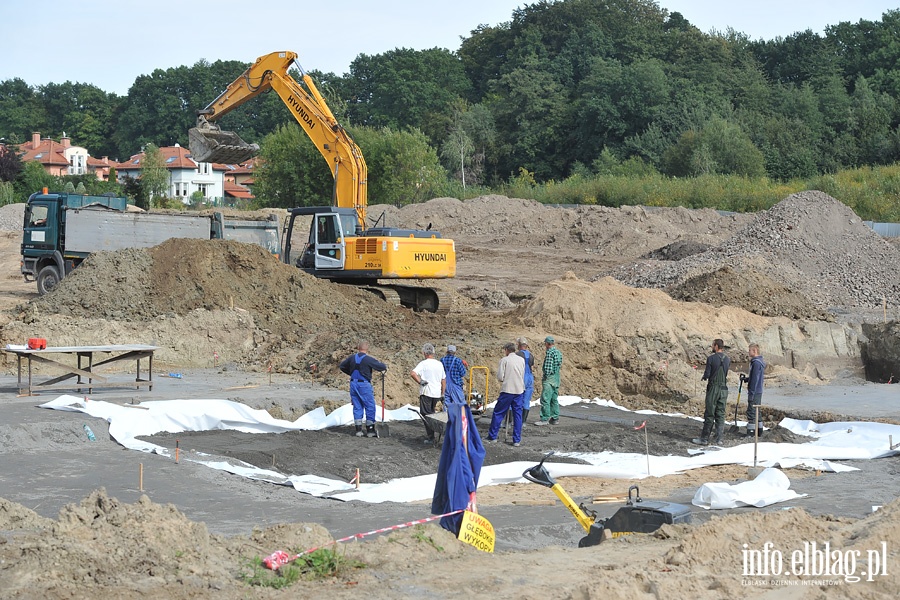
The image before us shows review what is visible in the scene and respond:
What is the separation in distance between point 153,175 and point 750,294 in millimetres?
45007

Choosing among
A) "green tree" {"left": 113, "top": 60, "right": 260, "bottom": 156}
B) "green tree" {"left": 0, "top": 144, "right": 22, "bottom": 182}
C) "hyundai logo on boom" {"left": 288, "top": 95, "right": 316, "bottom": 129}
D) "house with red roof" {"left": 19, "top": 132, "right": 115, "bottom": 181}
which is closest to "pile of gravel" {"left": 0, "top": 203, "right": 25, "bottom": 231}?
"green tree" {"left": 0, "top": 144, "right": 22, "bottom": 182}

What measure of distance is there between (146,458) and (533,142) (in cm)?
6247

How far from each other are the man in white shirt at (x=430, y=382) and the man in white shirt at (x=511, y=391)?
806 millimetres

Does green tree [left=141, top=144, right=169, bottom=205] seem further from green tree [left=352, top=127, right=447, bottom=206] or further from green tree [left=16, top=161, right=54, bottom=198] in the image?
green tree [left=352, top=127, right=447, bottom=206]

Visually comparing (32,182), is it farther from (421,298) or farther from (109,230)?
(421,298)

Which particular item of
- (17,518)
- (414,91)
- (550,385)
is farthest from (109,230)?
(414,91)

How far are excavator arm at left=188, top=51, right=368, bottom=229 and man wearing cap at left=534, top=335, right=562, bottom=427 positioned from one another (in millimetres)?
9806

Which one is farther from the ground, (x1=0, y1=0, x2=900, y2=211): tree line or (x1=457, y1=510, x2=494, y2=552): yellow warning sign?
(x1=0, y1=0, x2=900, y2=211): tree line

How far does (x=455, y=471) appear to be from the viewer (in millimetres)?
8578

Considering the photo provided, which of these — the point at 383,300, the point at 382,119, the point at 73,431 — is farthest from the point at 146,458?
the point at 382,119

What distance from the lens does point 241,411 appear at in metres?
14.9

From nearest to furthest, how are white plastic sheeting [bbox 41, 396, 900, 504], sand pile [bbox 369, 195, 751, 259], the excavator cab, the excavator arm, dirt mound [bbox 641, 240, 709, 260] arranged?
white plastic sheeting [bbox 41, 396, 900, 504] < the excavator cab < the excavator arm < dirt mound [bbox 641, 240, 709, 260] < sand pile [bbox 369, 195, 751, 259]

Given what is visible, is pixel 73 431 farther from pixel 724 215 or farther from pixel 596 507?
pixel 724 215

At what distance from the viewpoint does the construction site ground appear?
24.1 ft
